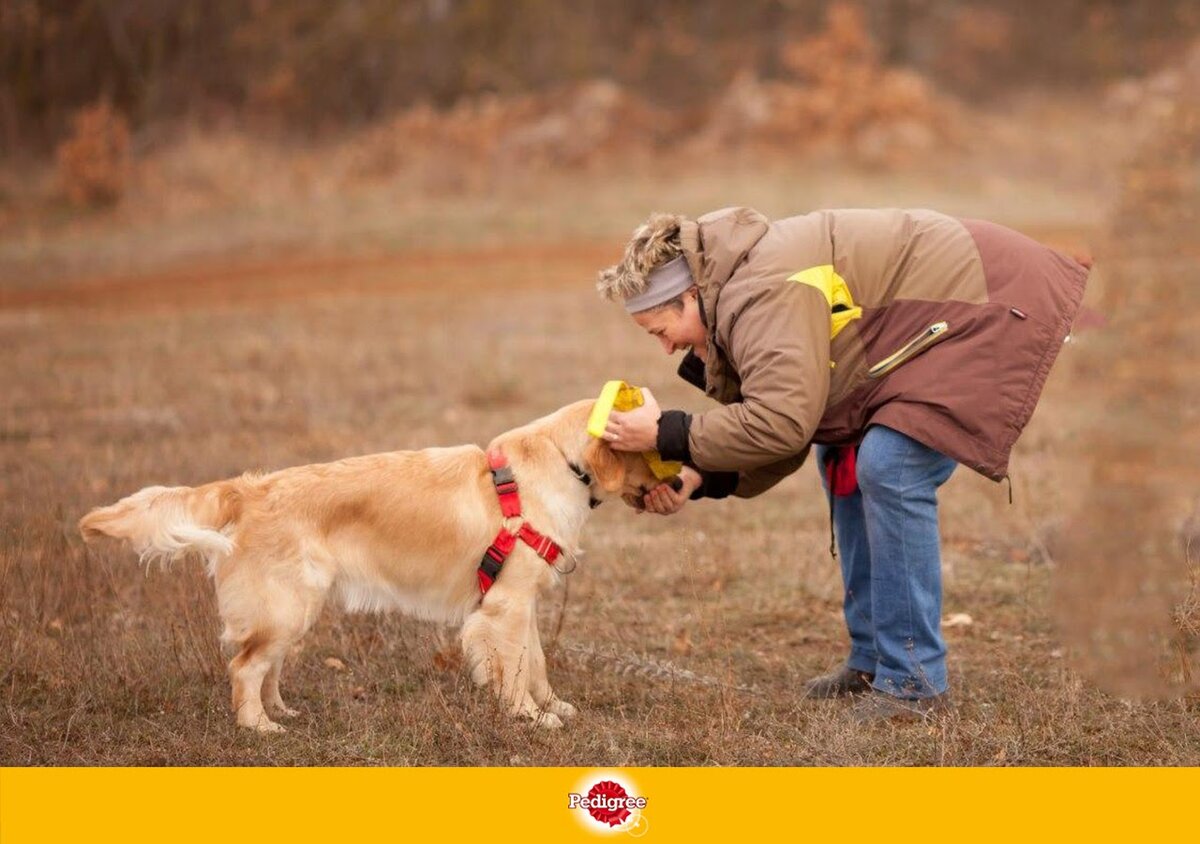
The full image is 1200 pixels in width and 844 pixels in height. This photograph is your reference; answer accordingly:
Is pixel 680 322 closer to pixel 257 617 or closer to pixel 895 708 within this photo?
pixel 895 708

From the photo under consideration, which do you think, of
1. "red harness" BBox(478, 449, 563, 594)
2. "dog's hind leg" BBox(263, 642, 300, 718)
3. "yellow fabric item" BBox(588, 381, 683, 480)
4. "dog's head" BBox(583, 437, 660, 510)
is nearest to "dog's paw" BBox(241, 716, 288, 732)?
"dog's hind leg" BBox(263, 642, 300, 718)

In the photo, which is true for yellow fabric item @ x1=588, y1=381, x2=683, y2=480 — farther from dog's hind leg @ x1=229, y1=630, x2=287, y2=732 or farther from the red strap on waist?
dog's hind leg @ x1=229, y1=630, x2=287, y2=732

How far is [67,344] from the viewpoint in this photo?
43.0 feet

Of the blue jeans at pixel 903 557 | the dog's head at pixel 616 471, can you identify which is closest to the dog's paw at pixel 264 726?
the dog's head at pixel 616 471

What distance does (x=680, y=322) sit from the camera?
472cm

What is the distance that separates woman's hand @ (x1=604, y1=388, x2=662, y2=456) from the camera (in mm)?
4621

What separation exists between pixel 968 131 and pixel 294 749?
853 inches

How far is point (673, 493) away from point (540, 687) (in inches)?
34.8

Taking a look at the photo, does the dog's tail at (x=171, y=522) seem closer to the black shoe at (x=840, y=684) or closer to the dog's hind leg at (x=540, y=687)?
the dog's hind leg at (x=540, y=687)

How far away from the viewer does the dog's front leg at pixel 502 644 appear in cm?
480

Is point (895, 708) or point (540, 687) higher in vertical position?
point (895, 708)

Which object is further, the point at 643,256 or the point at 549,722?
the point at 549,722

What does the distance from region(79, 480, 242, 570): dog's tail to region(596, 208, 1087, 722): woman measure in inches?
53.5

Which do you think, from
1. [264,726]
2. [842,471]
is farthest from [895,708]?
[264,726]
